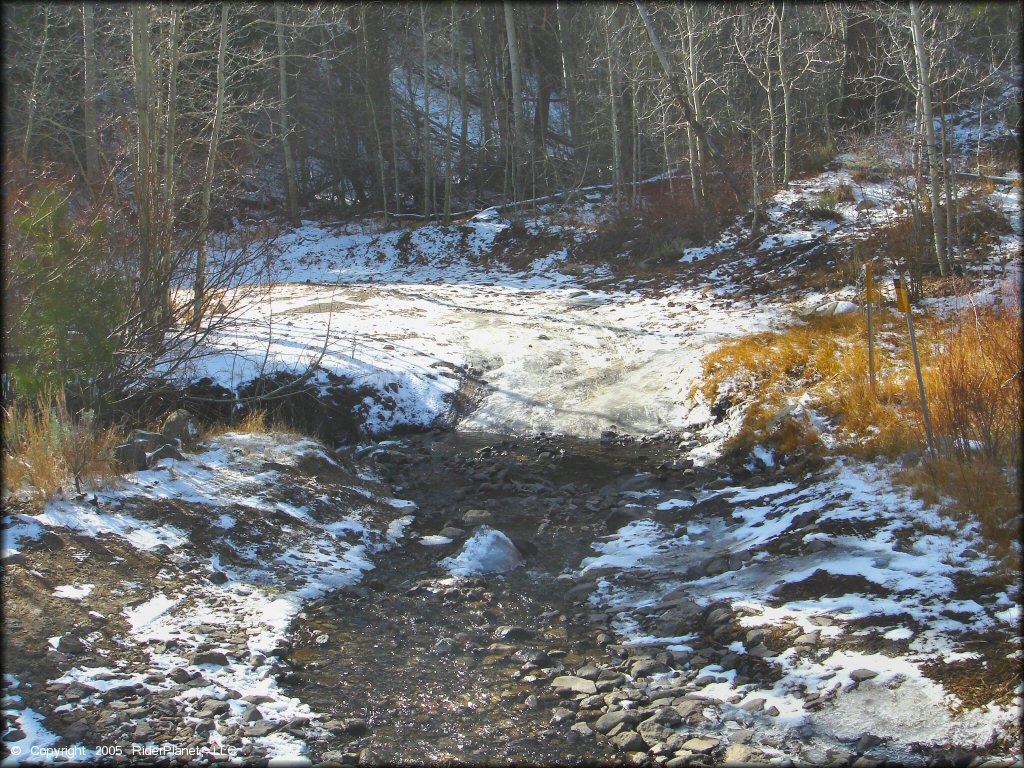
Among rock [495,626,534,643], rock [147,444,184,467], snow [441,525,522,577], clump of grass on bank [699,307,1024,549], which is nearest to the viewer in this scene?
rock [495,626,534,643]

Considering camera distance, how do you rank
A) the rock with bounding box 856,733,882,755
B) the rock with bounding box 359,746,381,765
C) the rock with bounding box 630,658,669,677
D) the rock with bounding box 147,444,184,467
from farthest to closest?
the rock with bounding box 147,444,184,467 → the rock with bounding box 630,658,669,677 → the rock with bounding box 359,746,381,765 → the rock with bounding box 856,733,882,755

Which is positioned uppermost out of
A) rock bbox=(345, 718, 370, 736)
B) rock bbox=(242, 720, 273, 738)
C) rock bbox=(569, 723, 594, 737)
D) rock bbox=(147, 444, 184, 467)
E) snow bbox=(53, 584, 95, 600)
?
rock bbox=(147, 444, 184, 467)

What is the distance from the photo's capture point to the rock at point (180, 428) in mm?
7449

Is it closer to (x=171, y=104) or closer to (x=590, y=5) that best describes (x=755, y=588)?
(x=171, y=104)

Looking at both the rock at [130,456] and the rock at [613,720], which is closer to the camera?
the rock at [613,720]

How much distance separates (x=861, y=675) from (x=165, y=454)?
18.5 feet

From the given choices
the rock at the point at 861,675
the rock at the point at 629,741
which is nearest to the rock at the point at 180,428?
the rock at the point at 629,741

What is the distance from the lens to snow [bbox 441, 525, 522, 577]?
6234 millimetres

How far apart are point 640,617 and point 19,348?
545 centimetres

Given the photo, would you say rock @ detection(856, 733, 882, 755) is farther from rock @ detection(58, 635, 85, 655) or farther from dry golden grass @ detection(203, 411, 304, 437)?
dry golden grass @ detection(203, 411, 304, 437)

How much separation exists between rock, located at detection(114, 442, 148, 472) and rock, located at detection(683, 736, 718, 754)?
4866 mm

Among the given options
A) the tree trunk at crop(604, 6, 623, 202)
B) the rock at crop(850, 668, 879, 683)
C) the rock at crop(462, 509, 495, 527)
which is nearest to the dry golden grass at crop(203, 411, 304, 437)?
the rock at crop(462, 509, 495, 527)

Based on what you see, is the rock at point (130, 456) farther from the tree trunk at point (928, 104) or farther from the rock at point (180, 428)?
the tree trunk at point (928, 104)

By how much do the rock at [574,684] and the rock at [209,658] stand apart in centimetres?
188
